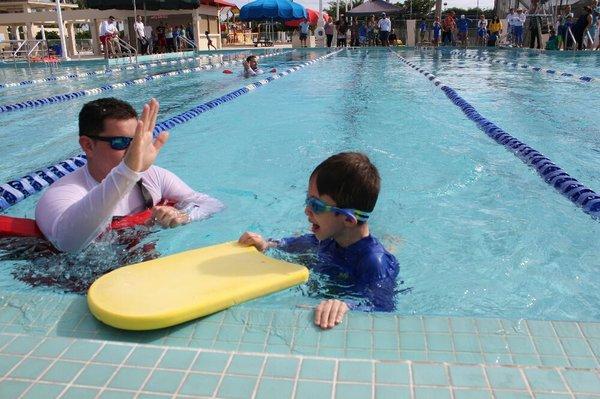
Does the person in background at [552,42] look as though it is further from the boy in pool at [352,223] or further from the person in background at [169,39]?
the boy in pool at [352,223]

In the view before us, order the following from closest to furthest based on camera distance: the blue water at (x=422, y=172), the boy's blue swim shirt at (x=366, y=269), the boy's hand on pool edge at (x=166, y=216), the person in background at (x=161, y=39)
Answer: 1. the boy's blue swim shirt at (x=366, y=269)
2. the boy's hand on pool edge at (x=166, y=216)
3. the blue water at (x=422, y=172)
4. the person in background at (x=161, y=39)

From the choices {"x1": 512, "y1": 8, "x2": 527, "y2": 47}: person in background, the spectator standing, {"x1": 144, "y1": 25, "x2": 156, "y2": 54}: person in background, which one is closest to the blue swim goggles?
the spectator standing

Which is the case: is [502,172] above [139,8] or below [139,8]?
below

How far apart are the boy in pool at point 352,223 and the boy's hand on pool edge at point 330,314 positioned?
0.21 meters

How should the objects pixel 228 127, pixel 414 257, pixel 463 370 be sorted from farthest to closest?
pixel 228 127 < pixel 414 257 < pixel 463 370

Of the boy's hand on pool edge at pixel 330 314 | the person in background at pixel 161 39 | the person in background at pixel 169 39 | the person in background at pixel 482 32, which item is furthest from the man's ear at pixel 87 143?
the person in background at pixel 482 32

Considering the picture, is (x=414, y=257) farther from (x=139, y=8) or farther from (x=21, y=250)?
(x=139, y=8)

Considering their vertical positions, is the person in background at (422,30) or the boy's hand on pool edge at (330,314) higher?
the person in background at (422,30)

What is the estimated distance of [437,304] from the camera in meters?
3.09

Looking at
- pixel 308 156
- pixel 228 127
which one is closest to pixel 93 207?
pixel 308 156

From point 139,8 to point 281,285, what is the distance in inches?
1072

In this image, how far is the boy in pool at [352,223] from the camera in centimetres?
240

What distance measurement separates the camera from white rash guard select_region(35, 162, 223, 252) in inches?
96.7

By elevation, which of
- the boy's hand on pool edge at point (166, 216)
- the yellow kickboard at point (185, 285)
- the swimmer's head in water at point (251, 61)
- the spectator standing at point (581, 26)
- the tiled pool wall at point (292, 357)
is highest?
the spectator standing at point (581, 26)
